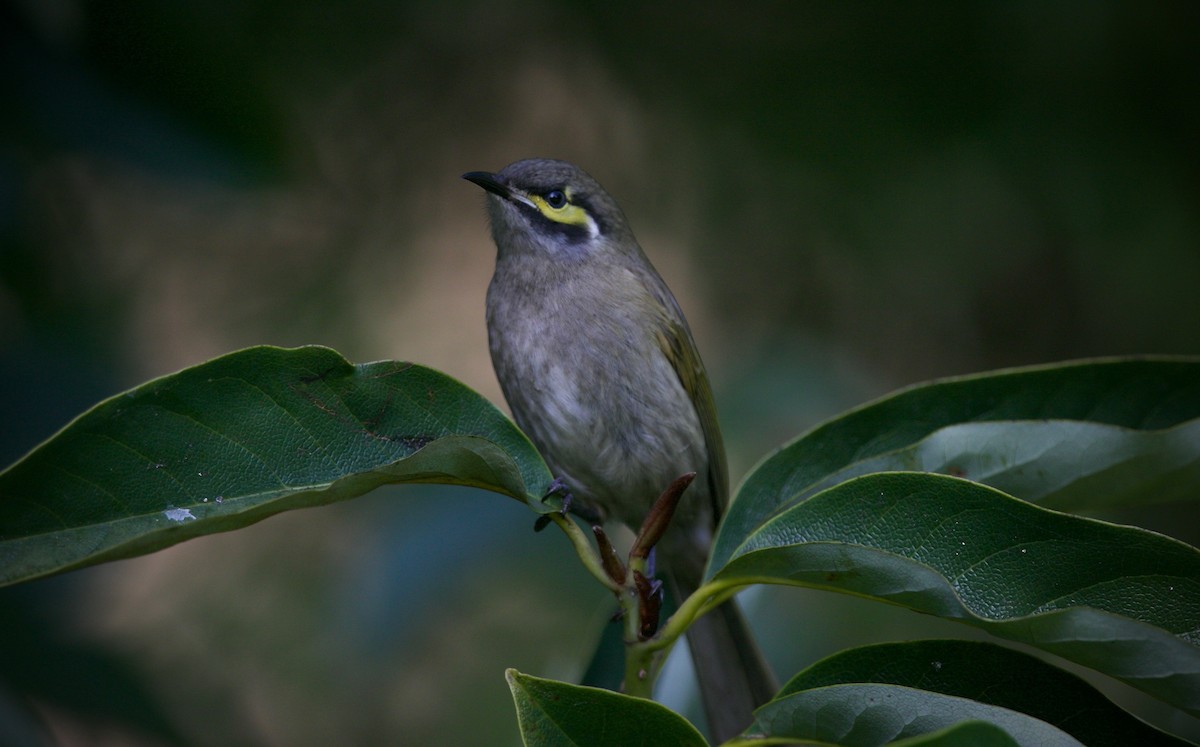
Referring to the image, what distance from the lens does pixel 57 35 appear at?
2.81m

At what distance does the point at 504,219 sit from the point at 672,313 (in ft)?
1.98

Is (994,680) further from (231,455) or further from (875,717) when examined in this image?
(231,455)

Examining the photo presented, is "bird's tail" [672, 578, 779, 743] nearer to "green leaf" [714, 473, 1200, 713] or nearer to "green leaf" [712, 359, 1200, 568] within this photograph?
"green leaf" [712, 359, 1200, 568]

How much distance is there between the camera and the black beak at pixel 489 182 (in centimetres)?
302

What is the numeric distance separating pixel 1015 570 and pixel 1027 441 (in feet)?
1.47

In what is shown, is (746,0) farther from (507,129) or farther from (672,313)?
(672,313)

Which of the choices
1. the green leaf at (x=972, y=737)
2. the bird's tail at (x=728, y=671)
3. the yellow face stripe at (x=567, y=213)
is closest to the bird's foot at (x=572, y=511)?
the bird's tail at (x=728, y=671)

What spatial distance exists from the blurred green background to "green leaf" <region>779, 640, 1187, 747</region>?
1286mm

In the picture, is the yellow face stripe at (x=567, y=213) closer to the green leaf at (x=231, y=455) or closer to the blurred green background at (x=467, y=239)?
the blurred green background at (x=467, y=239)

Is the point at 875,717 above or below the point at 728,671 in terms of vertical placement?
→ above

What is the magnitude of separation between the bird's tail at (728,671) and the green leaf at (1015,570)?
0.99 metres

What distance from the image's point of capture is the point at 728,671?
2.71 m

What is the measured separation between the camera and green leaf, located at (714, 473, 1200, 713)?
4.96 feet

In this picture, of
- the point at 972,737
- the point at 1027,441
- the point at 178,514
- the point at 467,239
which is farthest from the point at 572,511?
the point at 467,239
